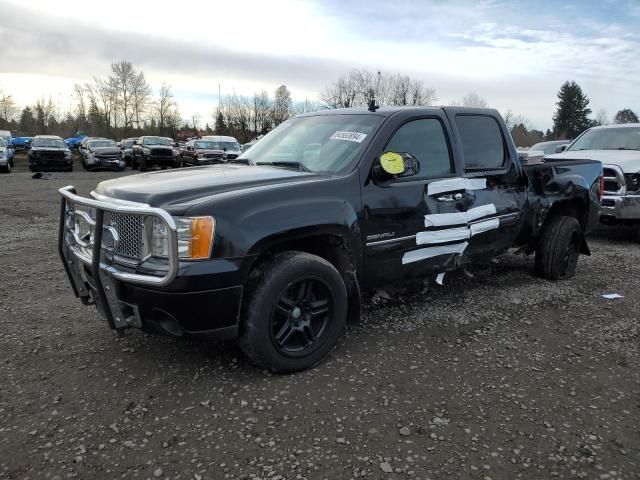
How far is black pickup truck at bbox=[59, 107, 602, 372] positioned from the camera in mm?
3023

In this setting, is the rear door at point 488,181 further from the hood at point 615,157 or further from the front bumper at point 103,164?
the front bumper at point 103,164

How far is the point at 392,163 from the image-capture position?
3744mm

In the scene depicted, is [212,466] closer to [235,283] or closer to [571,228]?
[235,283]

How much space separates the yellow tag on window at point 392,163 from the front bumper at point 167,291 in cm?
134

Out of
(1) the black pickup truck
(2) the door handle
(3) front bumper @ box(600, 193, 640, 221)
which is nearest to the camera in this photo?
(1) the black pickup truck

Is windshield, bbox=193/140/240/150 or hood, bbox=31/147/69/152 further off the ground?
windshield, bbox=193/140/240/150

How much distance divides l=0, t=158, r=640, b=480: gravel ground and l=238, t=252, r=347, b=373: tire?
17 cm

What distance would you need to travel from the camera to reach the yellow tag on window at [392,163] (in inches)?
147

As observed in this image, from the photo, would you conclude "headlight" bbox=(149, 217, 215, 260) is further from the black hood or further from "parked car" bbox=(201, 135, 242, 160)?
"parked car" bbox=(201, 135, 242, 160)

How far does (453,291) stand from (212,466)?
11.3 ft

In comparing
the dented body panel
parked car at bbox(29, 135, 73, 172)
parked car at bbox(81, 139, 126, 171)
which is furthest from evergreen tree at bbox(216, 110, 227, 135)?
the dented body panel

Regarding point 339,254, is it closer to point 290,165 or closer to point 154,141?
point 290,165

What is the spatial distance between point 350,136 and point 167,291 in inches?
75.3

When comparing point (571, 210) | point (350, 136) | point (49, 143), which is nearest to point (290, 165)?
point (350, 136)
